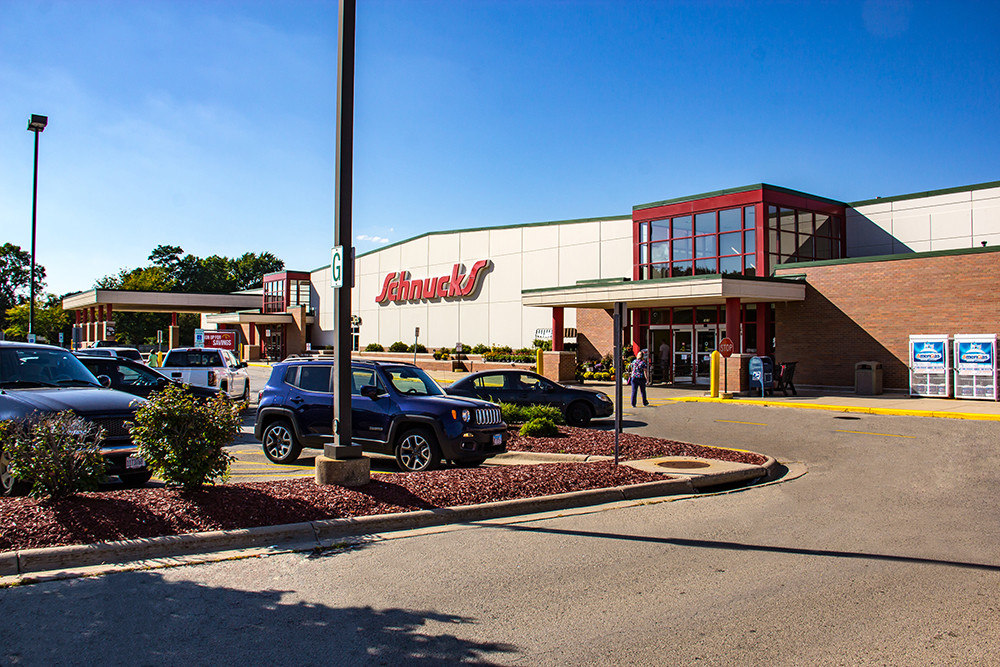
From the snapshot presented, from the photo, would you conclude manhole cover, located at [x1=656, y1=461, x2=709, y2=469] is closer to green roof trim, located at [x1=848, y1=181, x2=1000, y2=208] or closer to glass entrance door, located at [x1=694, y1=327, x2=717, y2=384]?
glass entrance door, located at [x1=694, y1=327, x2=717, y2=384]

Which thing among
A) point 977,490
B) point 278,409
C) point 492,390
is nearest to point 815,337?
point 492,390

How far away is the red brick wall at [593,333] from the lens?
115ft

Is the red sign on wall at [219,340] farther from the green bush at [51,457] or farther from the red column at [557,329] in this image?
the green bush at [51,457]

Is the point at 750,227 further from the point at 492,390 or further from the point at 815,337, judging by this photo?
the point at 492,390

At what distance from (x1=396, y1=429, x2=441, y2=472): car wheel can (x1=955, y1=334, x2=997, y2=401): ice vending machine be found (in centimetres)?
1943

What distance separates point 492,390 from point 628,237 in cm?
2087

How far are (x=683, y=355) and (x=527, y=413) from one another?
18.7 meters

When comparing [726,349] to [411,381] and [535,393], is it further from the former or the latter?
[411,381]

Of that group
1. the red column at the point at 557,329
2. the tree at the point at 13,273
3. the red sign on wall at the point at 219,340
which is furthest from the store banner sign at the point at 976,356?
the tree at the point at 13,273

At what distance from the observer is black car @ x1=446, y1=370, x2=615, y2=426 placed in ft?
54.7

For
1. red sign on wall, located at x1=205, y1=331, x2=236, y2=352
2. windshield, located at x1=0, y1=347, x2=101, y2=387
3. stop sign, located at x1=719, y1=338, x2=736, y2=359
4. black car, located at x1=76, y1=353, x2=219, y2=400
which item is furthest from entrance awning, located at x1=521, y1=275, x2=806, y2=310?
windshield, located at x1=0, y1=347, x2=101, y2=387

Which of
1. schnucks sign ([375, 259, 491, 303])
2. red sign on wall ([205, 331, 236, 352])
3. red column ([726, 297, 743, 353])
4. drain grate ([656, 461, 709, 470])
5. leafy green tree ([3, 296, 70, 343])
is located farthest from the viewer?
leafy green tree ([3, 296, 70, 343])

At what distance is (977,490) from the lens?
9688 millimetres

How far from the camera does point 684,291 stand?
26562 mm
